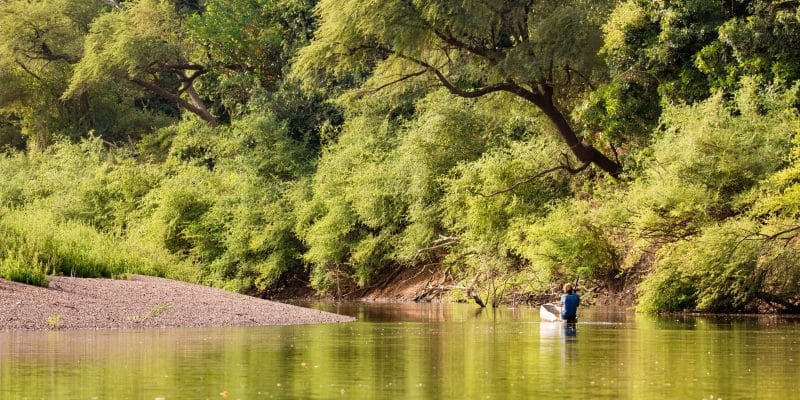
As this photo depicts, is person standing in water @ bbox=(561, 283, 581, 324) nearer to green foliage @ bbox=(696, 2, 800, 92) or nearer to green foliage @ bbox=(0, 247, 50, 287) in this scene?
green foliage @ bbox=(0, 247, 50, 287)

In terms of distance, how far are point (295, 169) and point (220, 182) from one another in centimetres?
435

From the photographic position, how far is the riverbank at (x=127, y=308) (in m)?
27.7

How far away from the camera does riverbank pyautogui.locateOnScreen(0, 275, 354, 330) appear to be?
27.7 metres

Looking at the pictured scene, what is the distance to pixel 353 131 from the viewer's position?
5609 centimetres

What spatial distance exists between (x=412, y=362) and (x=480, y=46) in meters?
24.9

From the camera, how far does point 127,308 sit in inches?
1175

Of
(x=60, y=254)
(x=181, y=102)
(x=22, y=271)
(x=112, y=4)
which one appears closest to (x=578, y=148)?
(x=60, y=254)

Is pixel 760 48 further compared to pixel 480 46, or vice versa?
pixel 480 46

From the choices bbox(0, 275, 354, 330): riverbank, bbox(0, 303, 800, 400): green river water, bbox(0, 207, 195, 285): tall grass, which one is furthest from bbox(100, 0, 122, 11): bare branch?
bbox(0, 303, 800, 400): green river water

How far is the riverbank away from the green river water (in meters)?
1.58

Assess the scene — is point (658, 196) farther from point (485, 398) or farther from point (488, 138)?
point (485, 398)

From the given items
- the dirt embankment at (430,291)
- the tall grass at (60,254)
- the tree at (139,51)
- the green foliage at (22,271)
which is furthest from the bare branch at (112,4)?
the green foliage at (22,271)

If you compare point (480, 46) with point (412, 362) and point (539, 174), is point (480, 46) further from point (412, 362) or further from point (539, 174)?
point (412, 362)

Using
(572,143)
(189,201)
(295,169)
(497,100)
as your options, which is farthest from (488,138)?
(189,201)
